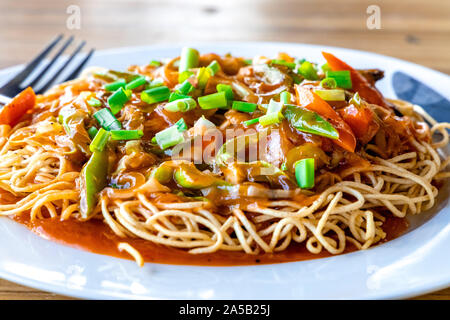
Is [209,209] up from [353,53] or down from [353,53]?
down

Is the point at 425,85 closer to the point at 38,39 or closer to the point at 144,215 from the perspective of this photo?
the point at 144,215

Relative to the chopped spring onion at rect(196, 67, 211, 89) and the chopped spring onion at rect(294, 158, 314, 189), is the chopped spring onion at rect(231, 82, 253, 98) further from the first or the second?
the chopped spring onion at rect(294, 158, 314, 189)

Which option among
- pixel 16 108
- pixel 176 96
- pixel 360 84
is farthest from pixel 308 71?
pixel 16 108

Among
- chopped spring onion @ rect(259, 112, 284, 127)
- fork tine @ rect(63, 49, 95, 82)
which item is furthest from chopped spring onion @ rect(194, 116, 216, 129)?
fork tine @ rect(63, 49, 95, 82)

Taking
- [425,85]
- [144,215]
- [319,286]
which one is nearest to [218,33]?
[425,85]

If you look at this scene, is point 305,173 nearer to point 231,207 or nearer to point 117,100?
point 231,207

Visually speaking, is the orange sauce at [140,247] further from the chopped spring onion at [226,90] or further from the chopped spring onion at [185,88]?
the chopped spring onion at [226,90]
